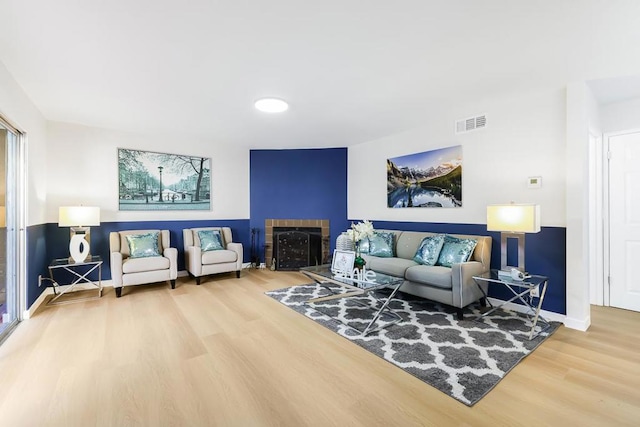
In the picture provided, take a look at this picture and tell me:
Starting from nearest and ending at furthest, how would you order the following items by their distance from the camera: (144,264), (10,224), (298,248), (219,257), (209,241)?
(10,224)
(144,264)
(219,257)
(209,241)
(298,248)

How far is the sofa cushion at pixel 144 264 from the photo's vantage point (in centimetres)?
386

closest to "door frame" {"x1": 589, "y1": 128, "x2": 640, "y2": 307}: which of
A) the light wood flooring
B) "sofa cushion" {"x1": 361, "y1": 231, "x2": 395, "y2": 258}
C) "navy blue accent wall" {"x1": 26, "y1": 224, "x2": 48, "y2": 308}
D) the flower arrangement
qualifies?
the light wood flooring

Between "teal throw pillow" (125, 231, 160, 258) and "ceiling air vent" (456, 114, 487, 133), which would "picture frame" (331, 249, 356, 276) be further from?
"teal throw pillow" (125, 231, 160, 258)

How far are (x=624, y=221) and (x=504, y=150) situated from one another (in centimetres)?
160

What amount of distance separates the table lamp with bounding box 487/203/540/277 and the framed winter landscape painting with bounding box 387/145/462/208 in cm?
93

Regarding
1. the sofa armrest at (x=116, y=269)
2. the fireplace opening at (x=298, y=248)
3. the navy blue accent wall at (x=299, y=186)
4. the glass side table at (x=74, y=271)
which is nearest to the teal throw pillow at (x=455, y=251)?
the navy blue accent wall at (x=299, y=186)

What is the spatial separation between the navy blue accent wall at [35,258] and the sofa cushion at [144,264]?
87 centimetres

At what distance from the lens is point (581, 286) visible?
2.80m

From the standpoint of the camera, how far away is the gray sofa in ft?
9.83

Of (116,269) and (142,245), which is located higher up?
(142,245)

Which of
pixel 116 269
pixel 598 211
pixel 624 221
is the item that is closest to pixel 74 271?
pixel 116 269

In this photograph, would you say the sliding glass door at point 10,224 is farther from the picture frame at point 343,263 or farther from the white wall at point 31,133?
the picture frame at point 343,263

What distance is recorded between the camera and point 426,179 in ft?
14.0

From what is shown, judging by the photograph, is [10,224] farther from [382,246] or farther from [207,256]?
[382,246]
